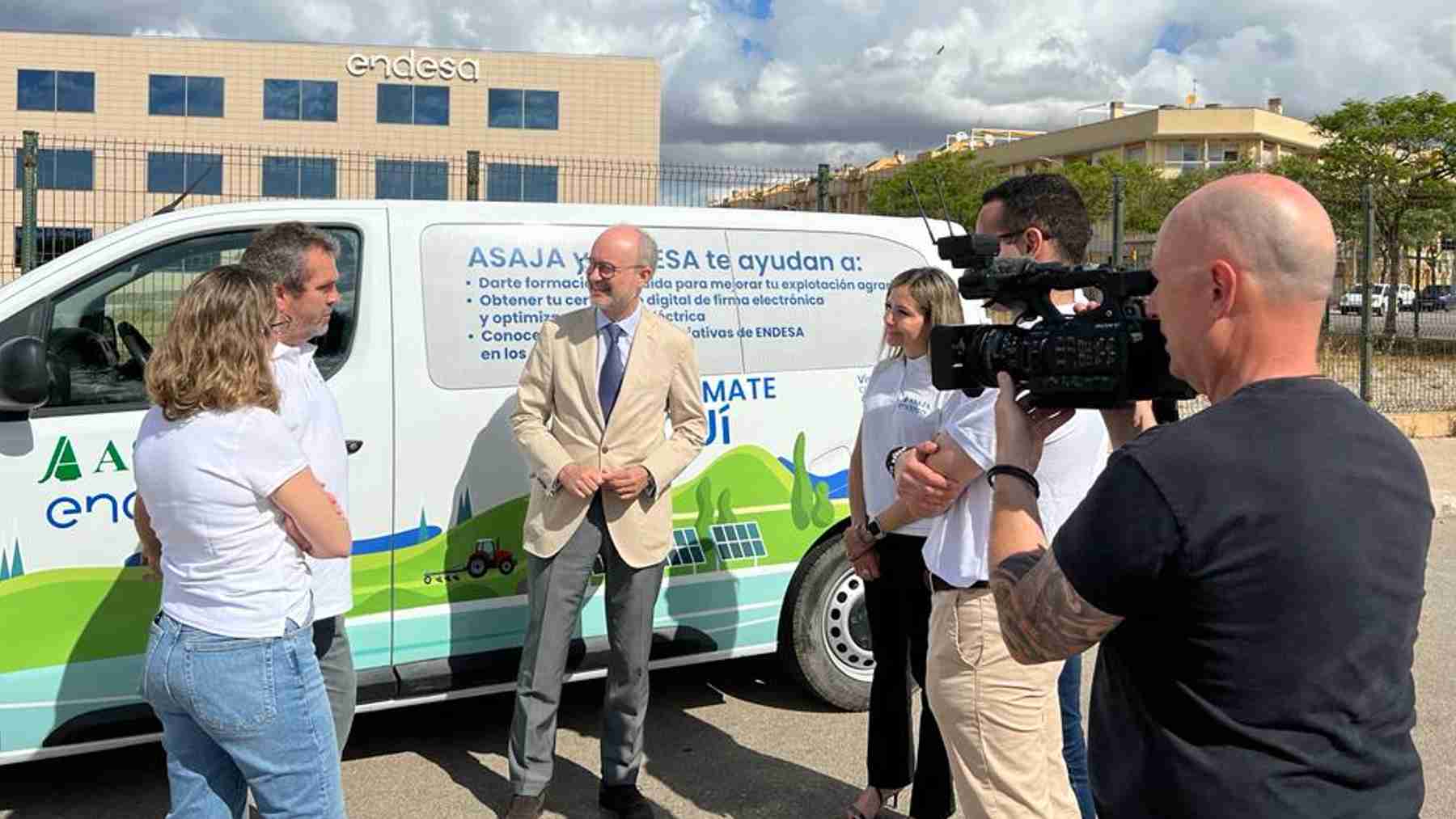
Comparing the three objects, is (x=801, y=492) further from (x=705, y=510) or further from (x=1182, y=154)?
(x=1182, y=154)

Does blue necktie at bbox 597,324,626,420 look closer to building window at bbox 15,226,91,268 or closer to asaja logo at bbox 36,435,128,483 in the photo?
asaja logo at bbox 36,435,128,483

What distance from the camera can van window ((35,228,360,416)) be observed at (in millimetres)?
4020

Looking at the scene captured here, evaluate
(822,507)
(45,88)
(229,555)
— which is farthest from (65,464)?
(45,88)

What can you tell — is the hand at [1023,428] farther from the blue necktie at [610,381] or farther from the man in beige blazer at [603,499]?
the blue necktie at [610,381]

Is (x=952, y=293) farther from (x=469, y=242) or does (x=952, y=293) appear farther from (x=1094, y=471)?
(x=469, y=242)

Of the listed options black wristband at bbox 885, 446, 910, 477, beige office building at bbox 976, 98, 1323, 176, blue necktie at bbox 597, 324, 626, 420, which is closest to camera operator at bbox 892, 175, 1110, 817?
black wristband at bbox 885, 446, 910, 477

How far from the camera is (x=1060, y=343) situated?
6.24ft

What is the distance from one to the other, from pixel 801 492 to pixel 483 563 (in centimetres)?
138

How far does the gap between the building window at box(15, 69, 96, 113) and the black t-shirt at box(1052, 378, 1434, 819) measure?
5579cm

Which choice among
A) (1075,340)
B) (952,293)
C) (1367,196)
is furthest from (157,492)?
(1367,196)

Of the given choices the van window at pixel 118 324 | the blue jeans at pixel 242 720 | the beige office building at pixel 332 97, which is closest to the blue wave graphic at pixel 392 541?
the van window at pixel 118 324

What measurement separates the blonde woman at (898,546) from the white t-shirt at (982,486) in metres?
0.48

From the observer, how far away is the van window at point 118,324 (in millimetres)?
4020

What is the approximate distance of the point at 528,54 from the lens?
173 ft
